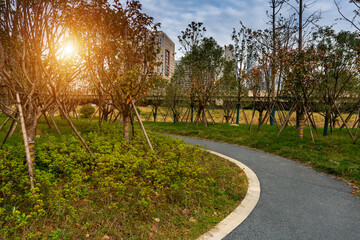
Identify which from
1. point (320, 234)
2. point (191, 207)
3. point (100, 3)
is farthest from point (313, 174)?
point (100, 3)

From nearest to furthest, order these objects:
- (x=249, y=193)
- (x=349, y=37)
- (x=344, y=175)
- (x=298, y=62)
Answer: (x=249, y=193) → (x=344, y=175) → (x=298, y=62) → (x=349, y=37)

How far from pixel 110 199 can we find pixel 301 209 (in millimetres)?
3903

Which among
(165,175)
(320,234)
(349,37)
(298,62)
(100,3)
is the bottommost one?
(320,234)

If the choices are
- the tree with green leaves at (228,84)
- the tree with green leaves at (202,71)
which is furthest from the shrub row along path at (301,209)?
the tree with green leaves at (228,84)

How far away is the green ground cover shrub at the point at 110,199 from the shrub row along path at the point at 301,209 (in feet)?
2.01

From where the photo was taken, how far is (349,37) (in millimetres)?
12180

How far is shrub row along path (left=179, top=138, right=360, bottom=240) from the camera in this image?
3575 mm

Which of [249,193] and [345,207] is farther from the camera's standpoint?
[249,193]

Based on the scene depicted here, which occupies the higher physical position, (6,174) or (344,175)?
(6,174)

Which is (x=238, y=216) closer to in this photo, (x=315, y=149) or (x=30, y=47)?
(x=30, y=47)

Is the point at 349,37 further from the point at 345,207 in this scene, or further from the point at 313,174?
the point at 345,207

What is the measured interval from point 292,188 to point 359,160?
13.2 ft

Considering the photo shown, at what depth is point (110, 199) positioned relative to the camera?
13.5ft

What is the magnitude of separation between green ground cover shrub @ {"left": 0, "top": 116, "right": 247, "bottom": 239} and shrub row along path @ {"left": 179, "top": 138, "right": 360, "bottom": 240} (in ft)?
2.01
